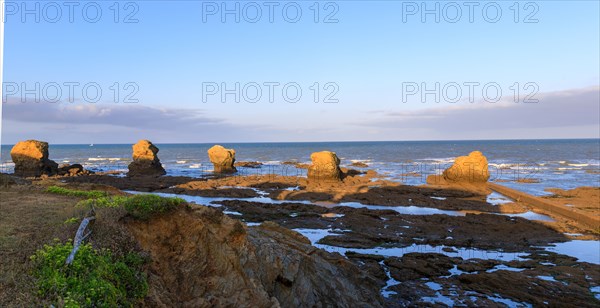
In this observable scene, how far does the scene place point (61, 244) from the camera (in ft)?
24.7

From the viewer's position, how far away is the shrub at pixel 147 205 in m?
9.45

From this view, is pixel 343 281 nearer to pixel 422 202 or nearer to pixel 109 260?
pixel 109 260

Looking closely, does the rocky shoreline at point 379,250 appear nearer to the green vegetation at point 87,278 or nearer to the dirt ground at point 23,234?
the green vegetation at point 87,278

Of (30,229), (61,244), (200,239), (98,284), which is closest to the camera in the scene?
(98,284)

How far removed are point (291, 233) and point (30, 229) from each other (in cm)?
870

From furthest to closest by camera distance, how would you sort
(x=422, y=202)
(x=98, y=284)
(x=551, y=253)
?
(x=422, y=202), (x=551, y=253), (x=98, y=284)

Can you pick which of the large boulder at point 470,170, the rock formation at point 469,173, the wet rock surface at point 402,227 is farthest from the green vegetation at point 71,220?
the large boulder at point 470,170

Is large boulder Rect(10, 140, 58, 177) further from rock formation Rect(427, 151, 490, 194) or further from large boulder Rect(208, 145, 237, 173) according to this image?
rock formation Rect(427, 151, 490, 194)

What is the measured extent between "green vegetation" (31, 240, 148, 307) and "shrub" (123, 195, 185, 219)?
148 cm

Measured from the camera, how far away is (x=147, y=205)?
9617mm

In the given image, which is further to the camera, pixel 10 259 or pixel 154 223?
pixel 154 223

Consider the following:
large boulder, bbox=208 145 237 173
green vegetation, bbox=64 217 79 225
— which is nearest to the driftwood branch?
green vegetation, bbox=64 217 79 225

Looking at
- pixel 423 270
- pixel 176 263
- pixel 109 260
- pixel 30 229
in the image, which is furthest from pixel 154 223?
pixel 423 270

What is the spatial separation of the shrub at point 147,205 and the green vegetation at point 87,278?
1481 mm
